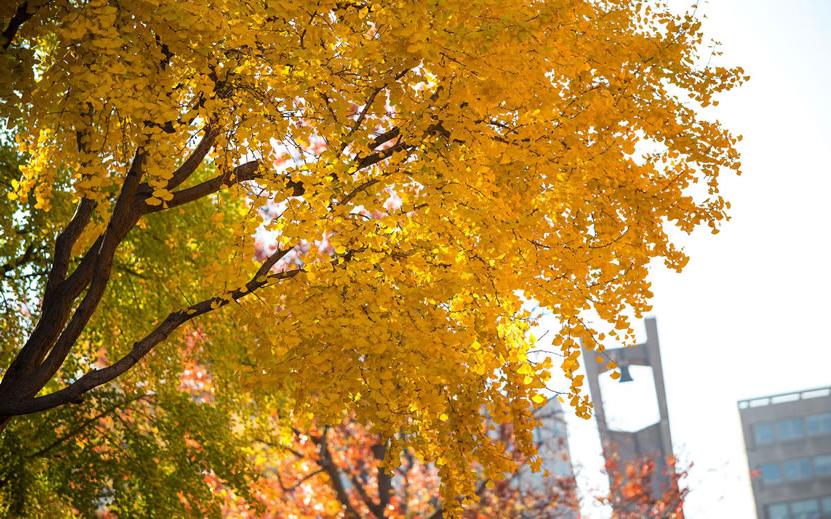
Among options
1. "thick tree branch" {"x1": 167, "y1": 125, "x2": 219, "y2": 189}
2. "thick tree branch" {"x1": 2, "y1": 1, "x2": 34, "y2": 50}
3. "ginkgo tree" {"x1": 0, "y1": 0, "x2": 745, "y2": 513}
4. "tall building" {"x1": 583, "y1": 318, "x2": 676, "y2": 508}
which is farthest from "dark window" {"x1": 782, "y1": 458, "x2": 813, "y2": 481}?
"thick tree branch" {"x1": 2, "y1": 1, "x2": 34, "y2": 50}

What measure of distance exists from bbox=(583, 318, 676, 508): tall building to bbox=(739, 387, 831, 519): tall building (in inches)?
1353

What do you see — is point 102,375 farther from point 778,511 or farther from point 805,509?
point 805,509

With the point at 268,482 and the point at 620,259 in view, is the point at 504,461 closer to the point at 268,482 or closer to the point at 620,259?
the point at 620,259

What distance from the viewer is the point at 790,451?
59.8m

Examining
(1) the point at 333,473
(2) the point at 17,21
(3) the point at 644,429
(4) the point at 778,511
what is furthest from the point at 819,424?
(2) the point at 17,21

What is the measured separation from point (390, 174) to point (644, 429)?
22.3 metres

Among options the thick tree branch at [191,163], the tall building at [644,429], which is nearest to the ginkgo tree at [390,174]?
the thick tree branch at [191,163]

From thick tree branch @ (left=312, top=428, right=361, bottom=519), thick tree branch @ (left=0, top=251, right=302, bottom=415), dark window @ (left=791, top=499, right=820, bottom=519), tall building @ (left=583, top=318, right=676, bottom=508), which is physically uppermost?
dark window @ (left=791, top=499, right=820, bottom=519)

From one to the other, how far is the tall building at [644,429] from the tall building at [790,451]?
1353 inches

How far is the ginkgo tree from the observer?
637cm

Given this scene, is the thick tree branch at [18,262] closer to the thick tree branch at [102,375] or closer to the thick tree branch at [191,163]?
the thick tree branch at [191,163]

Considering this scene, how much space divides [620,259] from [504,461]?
5.80 feet

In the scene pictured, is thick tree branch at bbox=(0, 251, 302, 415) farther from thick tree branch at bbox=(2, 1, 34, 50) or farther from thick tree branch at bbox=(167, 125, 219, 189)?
thick tree branch at bbox=(2, 1, 34, 50)

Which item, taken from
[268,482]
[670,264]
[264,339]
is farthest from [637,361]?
[264,339]
